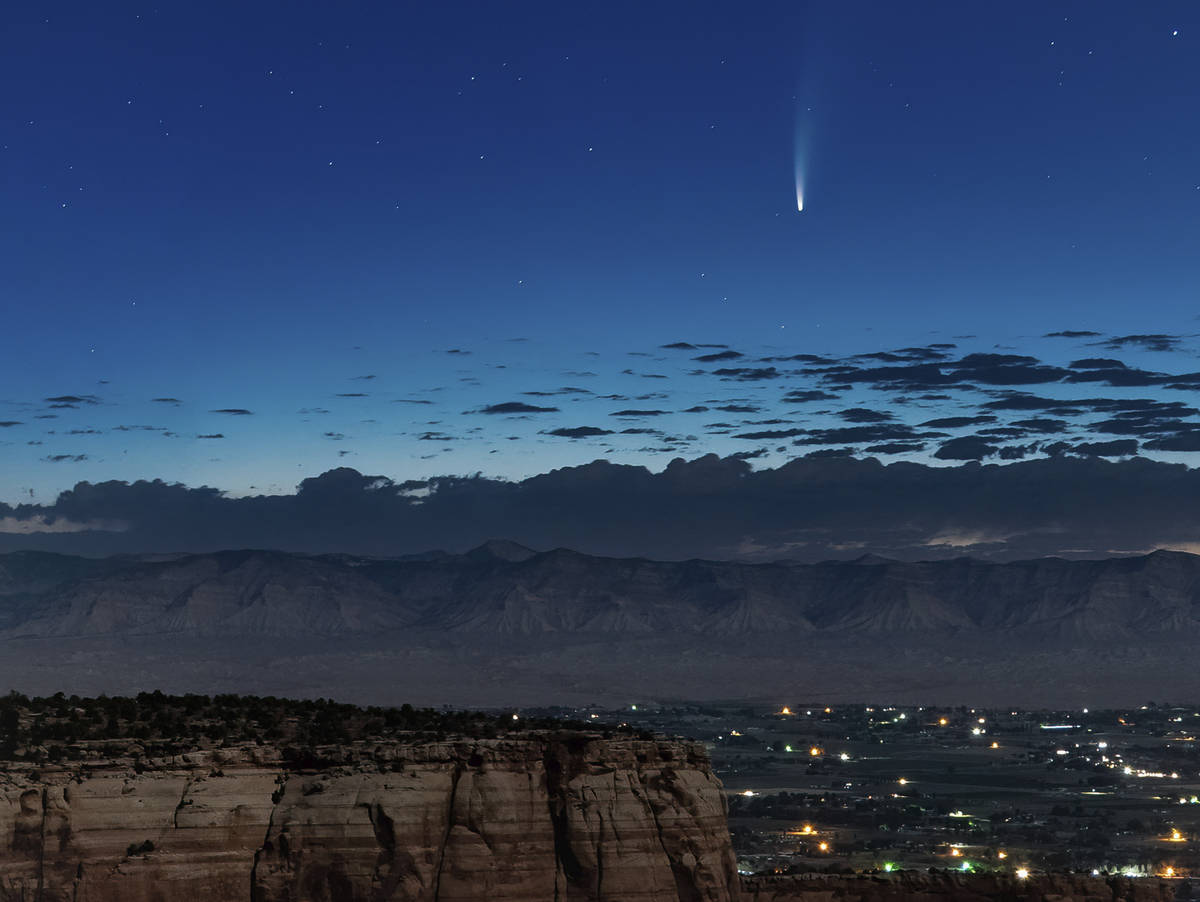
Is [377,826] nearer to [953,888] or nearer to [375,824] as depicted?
[375,824]

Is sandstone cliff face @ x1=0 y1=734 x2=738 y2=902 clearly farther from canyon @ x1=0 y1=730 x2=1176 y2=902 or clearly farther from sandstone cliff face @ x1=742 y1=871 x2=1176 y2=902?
sandstone cliff face @ x1=742 y1=871 x2=1176 y2=902

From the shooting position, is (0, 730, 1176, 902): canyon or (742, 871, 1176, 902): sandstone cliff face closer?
(0, 730, 1176, 902): canyon

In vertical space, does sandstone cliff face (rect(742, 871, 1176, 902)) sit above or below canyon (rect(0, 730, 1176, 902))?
below


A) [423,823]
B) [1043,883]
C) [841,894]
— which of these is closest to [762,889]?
[841,894]

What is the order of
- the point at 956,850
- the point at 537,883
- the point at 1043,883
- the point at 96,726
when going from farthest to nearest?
the point at 956,850 < the point at 1043,883 < the point at 96,726 < the point at 537,883

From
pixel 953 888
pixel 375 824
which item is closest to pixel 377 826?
pixel 375 824

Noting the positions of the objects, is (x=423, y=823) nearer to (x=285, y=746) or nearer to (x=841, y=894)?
(x=285, y=746)

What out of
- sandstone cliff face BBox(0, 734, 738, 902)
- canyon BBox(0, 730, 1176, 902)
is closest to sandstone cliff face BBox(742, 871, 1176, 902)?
canyon BBox(0, 730, 1176, 902)

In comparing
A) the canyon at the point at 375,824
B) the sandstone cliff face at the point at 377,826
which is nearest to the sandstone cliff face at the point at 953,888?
the canyon at the point at 375,824
